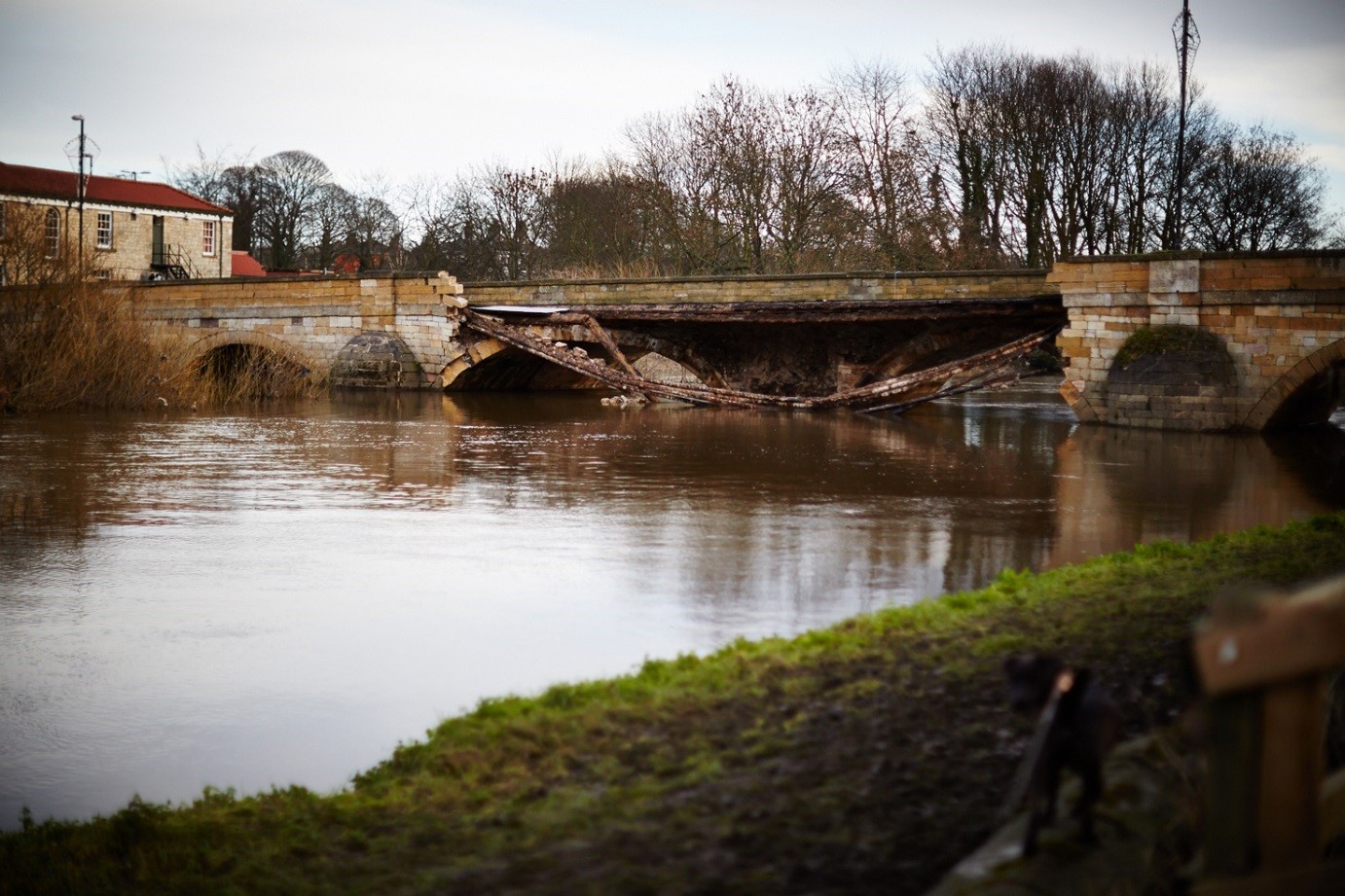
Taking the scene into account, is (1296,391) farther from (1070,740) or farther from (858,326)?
(1070,740)

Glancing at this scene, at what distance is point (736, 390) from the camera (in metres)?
31.2

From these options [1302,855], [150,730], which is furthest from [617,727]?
[1302,855]

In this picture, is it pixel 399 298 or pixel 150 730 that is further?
pixel 399 298

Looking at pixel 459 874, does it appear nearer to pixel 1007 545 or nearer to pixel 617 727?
pixel 617 727

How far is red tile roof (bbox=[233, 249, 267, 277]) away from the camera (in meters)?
61.2

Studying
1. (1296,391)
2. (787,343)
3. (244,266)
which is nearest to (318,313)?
(787,343)

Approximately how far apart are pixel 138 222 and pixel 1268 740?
58.8m

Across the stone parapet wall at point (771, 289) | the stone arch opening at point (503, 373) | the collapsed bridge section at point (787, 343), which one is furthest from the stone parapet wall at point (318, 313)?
the stone parapet wall at point (771, 289)

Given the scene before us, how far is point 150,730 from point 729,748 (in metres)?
2.81

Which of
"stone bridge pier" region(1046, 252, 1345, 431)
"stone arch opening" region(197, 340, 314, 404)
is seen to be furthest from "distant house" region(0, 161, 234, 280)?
"stone bridge pier" region(1046, 252, 1345, 431)

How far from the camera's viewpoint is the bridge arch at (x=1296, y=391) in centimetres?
2083

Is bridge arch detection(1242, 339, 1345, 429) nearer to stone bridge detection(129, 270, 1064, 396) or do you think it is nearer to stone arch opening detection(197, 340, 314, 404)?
stone bridge detection(129, 270, 1064, 396)

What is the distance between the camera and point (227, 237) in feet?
193

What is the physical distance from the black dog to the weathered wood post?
2.07 ft
